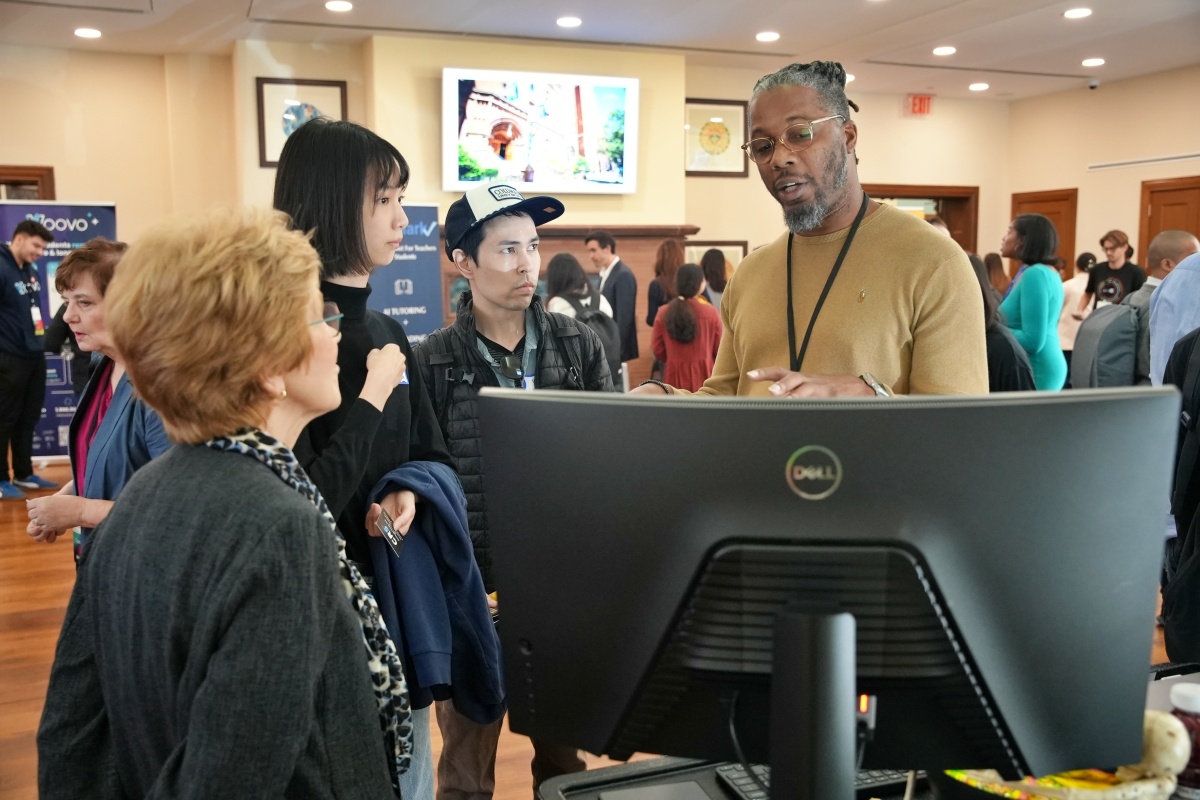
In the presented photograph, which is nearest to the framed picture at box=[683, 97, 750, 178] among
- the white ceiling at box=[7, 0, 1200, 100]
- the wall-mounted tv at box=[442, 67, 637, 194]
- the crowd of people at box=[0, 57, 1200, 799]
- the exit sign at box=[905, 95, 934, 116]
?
the white ceiling at box=[7, 0, 1200, 100]

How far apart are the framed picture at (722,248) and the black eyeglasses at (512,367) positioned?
766 centimetres

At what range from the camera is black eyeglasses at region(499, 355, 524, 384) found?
2.25 meters

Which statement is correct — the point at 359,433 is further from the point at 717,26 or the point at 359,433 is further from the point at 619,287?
the point at 717,26

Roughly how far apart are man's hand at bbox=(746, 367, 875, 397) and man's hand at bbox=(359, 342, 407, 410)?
607 mm

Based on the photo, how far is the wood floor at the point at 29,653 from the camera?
2826 mm

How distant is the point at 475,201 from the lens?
2.31 meters

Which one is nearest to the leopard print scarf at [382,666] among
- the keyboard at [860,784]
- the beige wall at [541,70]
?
the keyboard at [860,784]

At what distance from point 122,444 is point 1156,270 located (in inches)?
199

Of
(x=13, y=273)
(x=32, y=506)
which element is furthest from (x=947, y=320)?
(x=13, y=273)

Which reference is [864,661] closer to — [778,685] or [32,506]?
[778,685]

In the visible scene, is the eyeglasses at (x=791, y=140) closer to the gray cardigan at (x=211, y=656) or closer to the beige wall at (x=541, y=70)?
the gray cardigan at (x=211, y=656)

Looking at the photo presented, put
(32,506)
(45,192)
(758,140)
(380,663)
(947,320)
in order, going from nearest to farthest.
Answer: (380,663)
(947,320)
(758,140)
(32,506)
(45,192)

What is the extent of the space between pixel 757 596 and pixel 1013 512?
218mm

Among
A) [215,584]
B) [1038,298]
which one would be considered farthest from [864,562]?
[1038,298]
